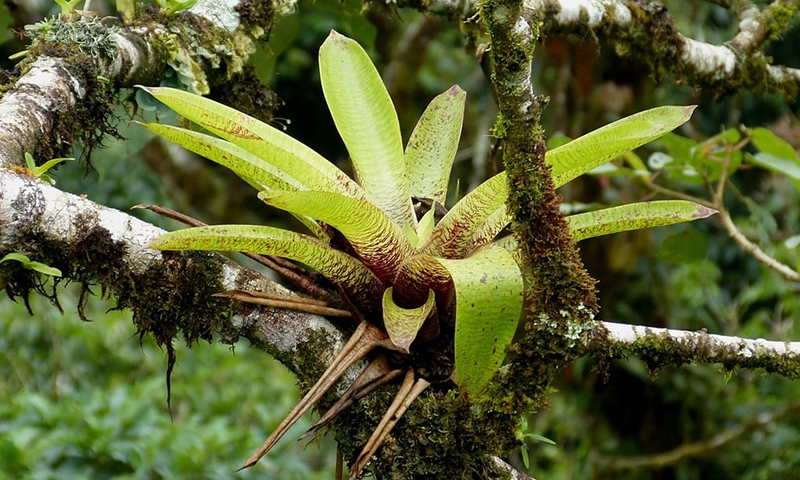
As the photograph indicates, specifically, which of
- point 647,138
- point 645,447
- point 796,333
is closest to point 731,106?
point 796,333

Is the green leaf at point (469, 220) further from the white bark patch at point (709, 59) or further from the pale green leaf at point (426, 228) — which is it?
the white bark patch at point (709, 59)

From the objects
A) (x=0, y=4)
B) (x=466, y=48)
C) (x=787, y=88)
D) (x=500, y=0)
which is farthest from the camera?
(x=787, y=88)

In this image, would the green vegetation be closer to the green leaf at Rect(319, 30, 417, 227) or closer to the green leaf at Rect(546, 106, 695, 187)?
the green leaf at Rect(319, 30, 417, 227)

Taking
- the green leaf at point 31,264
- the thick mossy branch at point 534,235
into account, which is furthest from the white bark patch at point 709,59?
the green leaf at point 31,264

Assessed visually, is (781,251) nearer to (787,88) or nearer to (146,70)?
(787,88)

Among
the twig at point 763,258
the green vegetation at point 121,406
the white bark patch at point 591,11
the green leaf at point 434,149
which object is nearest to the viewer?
the green leaf at point 434,149

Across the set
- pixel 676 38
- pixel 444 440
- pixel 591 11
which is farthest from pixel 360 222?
pixel 676 38
